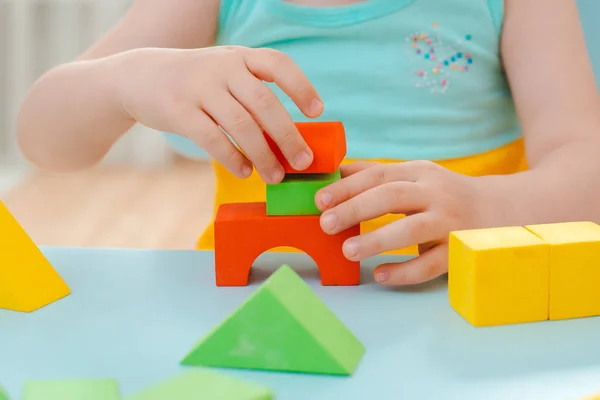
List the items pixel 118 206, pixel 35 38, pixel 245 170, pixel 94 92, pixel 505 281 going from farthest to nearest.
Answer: pixel 35 38
pixel 118 206
pixel 94 92
pixel 245 170
pixel 505 281

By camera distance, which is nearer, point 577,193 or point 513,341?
point 513,341

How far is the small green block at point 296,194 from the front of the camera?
591mm

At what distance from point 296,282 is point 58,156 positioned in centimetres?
48

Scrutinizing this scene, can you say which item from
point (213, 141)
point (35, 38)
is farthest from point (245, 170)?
point (35, 38)

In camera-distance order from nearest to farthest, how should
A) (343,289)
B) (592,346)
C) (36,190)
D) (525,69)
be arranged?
(592,346)
(343,289)
(525,69)
(36,190)

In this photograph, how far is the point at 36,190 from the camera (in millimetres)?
2482

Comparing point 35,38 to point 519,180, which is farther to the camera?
point 35,38

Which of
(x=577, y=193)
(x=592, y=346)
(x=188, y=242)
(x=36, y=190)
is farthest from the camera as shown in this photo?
(x=36, y=190)

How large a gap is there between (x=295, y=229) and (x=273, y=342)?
164 millimetres

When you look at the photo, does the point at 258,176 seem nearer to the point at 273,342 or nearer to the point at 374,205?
the point at 374,205

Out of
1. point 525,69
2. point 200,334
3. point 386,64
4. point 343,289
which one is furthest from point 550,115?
point 200,334

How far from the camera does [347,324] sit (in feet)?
1.70

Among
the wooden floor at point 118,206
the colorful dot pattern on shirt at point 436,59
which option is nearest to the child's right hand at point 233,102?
the colorful dot pattern on shirt at point 436,59

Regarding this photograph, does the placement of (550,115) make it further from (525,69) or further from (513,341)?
(513,341)
